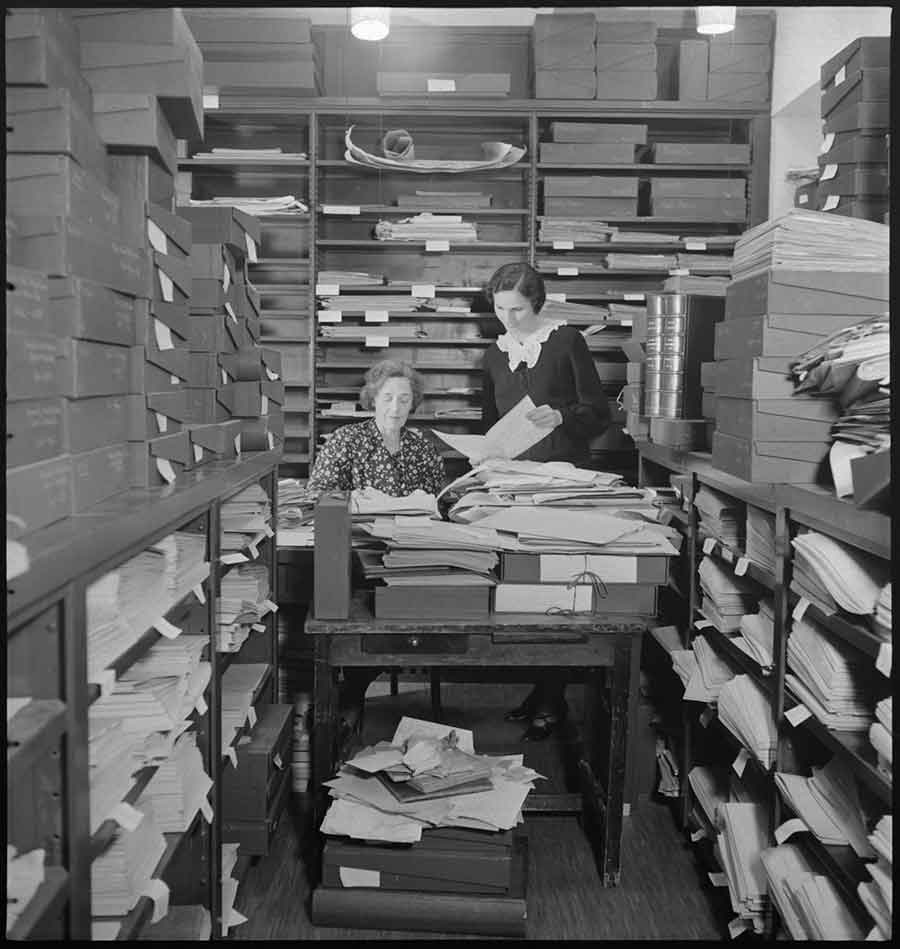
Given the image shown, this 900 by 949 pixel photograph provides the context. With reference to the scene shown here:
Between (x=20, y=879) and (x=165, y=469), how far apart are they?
0.96 meters

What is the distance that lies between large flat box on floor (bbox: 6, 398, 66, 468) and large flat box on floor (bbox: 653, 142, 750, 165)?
468 centimetres

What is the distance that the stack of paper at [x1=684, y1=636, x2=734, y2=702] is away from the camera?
9.25 feet

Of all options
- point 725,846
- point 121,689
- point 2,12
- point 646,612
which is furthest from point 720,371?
point 2,12

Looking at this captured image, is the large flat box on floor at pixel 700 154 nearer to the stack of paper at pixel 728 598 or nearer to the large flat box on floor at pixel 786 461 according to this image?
the stack of paper at pixel 728 598

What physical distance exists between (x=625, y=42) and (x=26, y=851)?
5231 millimetres

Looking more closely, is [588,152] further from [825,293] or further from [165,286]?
[165,286]

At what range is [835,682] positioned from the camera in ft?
6.66

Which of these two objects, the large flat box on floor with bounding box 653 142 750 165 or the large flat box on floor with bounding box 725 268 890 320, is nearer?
the large flat box on floor with bounding box 725 268 890 320

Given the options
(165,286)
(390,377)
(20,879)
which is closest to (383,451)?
(390,377)

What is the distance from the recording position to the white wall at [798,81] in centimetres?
536

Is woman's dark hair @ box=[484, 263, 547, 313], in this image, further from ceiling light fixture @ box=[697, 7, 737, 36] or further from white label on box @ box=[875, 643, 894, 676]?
white label on box @ box=[875, 643, 894, 676]

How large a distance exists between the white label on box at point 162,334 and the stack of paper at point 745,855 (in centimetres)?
165

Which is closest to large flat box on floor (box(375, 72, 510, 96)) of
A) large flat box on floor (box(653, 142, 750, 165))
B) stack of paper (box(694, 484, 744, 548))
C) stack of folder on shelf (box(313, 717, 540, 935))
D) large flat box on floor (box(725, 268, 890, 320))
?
large flat box on floor (box(653, 142, 750, 165))

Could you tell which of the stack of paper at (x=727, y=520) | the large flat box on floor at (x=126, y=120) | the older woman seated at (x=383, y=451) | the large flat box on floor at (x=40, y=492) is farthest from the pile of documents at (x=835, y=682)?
the older woman seated at (x=383, y=451)
